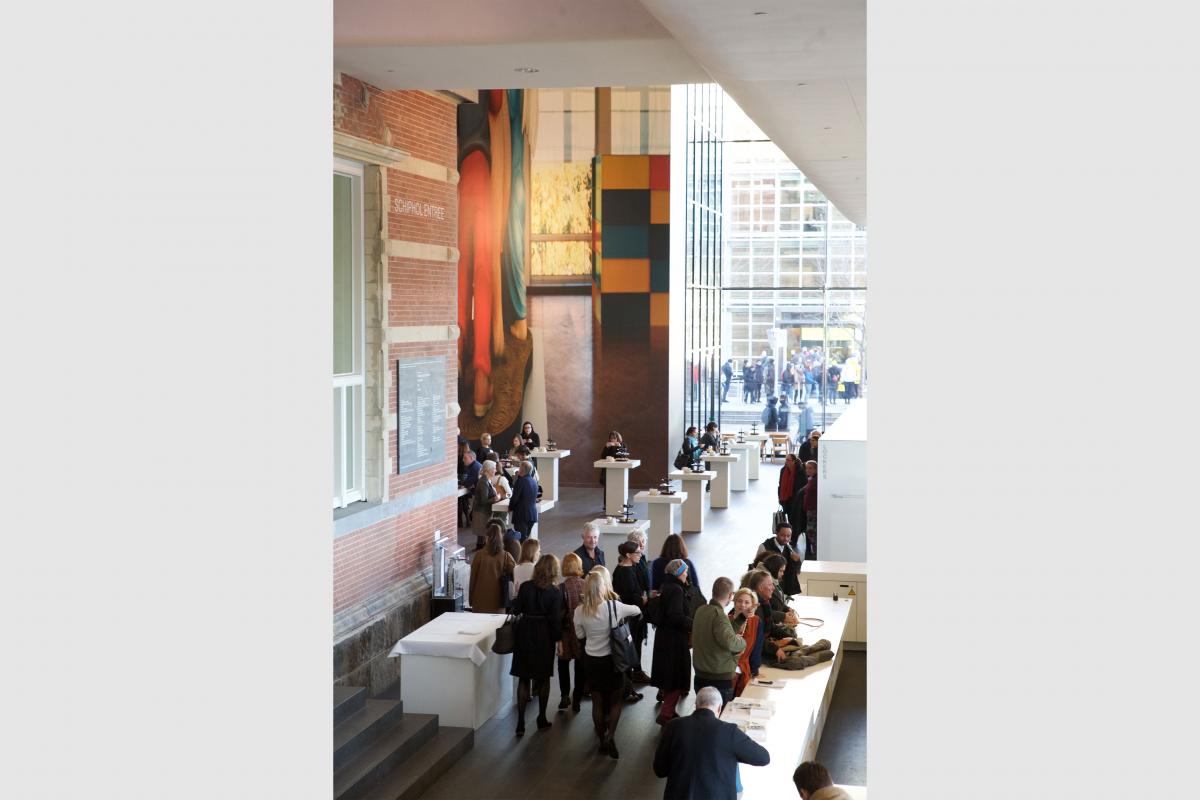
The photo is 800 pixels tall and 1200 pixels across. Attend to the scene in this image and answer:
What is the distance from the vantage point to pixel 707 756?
6.07m

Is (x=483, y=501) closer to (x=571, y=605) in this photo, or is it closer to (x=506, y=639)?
(x=506, y=639)

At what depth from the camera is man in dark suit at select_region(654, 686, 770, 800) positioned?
6055 mm

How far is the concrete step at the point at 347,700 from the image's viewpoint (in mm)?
8484

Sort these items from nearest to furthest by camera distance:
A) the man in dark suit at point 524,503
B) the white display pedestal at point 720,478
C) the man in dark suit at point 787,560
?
the man in dark suit at point 787,560, the man in dark suit at point 524,503, the white display pedestal at point 720,478

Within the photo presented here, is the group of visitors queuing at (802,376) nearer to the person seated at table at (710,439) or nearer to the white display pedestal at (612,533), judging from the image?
the person seated at table at (710,439)

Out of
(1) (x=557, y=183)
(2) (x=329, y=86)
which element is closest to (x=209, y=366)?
(2) (x=329, y=86)

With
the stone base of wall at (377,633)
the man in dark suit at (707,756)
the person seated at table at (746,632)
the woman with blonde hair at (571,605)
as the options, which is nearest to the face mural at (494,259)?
the stone base of wall at (377,633)

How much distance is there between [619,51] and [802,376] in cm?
1990

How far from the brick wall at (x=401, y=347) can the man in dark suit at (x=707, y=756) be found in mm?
4185

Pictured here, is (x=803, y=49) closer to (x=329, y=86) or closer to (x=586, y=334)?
(x=329, y=86)

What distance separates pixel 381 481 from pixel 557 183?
503 inches

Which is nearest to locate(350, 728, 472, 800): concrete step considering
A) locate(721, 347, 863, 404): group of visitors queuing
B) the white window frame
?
the white window frame

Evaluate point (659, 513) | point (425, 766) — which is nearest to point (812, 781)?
point (425, 766)

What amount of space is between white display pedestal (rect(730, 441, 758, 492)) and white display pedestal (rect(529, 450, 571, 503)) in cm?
416
